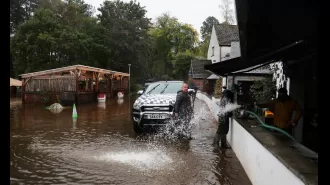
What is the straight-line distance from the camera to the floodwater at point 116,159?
552 cm

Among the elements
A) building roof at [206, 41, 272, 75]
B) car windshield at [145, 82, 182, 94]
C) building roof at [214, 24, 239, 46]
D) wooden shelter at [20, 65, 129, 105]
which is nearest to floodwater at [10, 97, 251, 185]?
car windshield at [145, 82, 182, 94]

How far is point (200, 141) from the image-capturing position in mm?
9055

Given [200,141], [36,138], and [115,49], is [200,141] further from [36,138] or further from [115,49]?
[115,49]

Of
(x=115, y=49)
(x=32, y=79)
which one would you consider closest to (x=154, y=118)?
(x=32, y=79)

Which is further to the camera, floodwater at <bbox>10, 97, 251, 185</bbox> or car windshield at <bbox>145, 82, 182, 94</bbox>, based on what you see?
car windshield at <bbox>145, 82, 182, 94</bbox>

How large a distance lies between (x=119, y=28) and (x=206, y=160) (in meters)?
34.7

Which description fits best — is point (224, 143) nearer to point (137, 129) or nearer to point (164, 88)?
point (137, 129)

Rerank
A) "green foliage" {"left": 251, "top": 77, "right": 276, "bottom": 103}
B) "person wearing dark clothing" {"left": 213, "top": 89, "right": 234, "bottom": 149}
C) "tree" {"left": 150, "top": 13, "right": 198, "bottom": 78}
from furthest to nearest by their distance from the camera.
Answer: "tree" {"left": 150, "top": 13, "right": 198, "bottom": 78}
"green foliage" {"left": 251, "top": 77, "right": 276, "bottom": 103}
"person wearing dark clothing" {"left": 213, "top": 89, "right": 234, "bottom": 149}

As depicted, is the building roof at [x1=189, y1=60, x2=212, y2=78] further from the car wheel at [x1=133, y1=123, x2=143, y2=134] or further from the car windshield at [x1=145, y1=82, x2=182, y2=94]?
the car wheel at [x1=133, y1=123, x2=143, y2=134]

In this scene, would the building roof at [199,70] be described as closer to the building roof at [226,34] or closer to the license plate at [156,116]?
the building roof at [226,34]

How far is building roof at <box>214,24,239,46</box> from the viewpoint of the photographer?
31.0 m

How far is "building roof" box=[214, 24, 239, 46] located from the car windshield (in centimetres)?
2075

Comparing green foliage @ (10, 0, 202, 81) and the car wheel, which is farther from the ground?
green foliage @ (10, 0, 202, 81)

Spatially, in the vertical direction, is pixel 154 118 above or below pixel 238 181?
above
